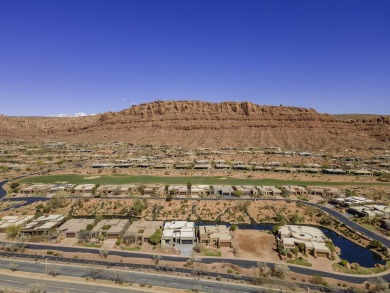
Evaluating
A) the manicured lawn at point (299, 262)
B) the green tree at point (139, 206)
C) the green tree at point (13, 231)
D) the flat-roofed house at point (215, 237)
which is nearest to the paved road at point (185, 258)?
the manicured lawn at point (299, 262)

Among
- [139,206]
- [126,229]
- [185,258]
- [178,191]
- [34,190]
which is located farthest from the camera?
[34,190]

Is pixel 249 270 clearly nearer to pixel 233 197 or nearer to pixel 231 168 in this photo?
pixel 233 197

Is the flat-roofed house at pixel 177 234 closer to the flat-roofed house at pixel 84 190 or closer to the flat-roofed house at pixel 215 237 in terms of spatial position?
the flat-roofed house at pixel 215 237

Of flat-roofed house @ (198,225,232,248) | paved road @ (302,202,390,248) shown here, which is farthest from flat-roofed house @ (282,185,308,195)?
flat-roofed house @ (198,225,232,248)

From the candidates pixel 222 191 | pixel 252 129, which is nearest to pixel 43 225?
pixel 222 191

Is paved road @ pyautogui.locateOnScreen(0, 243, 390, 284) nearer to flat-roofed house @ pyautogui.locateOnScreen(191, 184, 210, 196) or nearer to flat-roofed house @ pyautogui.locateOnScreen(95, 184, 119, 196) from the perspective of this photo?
flat-roofed house @ pyautogui.locateOnScreen(95, 184, 119, 196)

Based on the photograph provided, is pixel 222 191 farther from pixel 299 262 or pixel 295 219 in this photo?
pixel 299 262
